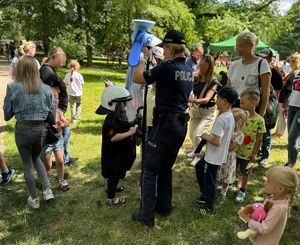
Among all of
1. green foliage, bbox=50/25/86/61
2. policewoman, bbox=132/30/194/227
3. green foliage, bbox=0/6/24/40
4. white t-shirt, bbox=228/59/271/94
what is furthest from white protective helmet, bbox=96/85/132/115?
green foliage, bbox=0/6/24/40

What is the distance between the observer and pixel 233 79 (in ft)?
14.8

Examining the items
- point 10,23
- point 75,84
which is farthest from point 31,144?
point 10,23

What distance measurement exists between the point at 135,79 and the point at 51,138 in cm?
136

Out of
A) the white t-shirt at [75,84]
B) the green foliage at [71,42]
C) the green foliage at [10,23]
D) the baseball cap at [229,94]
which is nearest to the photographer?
the baseball cap at [229,94]

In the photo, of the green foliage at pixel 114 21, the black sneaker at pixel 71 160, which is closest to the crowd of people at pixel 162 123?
the black sneaker at pixel 71 160

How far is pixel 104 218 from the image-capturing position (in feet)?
13.3

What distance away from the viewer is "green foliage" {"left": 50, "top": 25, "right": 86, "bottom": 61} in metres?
25.6

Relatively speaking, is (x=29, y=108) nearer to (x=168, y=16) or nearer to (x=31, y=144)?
(x=31, y=144)

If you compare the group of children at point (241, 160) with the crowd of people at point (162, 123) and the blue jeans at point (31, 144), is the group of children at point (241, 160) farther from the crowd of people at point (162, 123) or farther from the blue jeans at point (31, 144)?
the blue jeans at point (31, 144)

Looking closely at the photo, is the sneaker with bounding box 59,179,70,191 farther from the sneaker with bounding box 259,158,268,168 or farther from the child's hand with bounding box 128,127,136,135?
the sneaker with bounding box 259,158,268,168

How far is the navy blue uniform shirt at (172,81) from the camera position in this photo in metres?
3.35

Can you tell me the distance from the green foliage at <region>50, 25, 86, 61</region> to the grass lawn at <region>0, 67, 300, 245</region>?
2117 cm

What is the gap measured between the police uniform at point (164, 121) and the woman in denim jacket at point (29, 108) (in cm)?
121

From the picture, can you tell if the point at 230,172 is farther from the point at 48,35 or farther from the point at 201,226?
the point at 48,35
